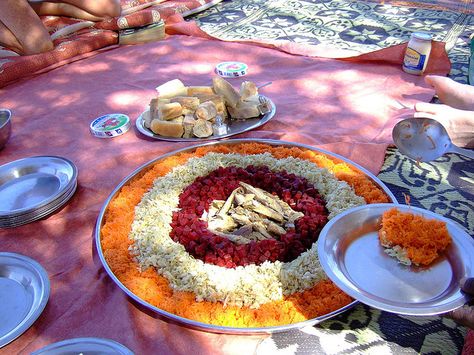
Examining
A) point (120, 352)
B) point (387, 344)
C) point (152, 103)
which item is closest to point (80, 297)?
point (120, 352)

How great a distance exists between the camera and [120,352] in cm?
87

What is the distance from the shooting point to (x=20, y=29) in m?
2.62

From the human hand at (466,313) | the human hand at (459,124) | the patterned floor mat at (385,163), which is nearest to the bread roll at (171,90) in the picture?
the patterned floor mat at (385,163)

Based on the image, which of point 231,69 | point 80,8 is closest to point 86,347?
point 231,69

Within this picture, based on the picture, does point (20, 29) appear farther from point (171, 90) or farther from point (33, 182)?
point (33, 182)

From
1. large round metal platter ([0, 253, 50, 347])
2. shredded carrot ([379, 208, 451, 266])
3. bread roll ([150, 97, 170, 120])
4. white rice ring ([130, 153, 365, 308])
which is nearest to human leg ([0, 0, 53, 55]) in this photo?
bread roll ([150, 97, 170, 120])

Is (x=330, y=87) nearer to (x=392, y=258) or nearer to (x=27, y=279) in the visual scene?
(x=392, y=258)

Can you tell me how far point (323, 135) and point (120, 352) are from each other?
4.18 feet

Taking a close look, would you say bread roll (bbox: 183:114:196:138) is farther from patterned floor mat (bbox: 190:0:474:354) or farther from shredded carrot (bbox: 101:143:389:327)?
patterned floor mat (bbox: 190:0:474:354)

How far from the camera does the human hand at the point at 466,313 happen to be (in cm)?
76

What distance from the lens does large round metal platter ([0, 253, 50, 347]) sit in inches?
38.9

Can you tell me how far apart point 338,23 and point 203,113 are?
2.01m

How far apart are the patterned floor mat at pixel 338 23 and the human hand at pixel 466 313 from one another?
2.08m

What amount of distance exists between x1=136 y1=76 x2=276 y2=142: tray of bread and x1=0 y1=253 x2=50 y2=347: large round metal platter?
0.81 metres
